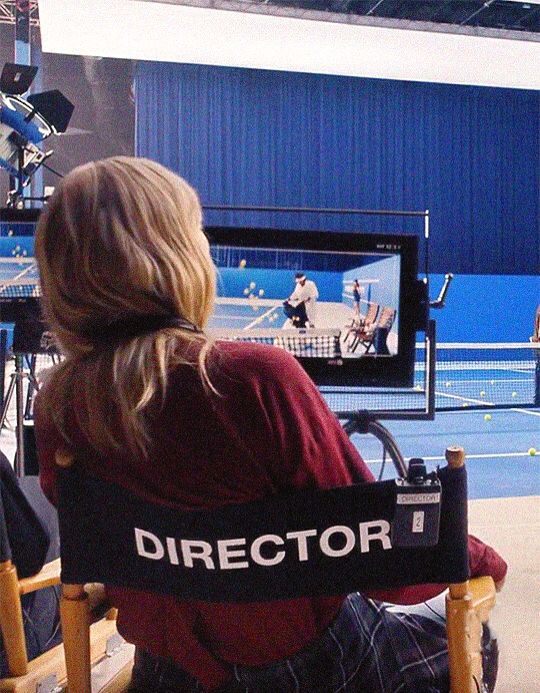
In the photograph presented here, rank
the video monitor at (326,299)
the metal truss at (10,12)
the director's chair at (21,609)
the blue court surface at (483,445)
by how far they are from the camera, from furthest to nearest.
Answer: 1. the metal truss at (10,12)
2. the blue court surface at (483,445)
3. the video monitor at (326,299)
4. the director's chair at (21,609)

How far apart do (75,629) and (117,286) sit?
1.69ft

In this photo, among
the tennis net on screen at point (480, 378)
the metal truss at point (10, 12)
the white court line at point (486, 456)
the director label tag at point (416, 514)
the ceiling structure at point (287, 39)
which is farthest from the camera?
the metal truss at point (10, 12)

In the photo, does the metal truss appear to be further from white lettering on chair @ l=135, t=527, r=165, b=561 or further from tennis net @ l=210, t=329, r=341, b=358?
white lettering on chair @ l=135, t=527, r=165, b=561

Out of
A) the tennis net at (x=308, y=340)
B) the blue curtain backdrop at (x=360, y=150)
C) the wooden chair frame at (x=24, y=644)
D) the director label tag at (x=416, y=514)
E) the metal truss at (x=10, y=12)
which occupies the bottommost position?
the wooden chair frame at (x=24, y=644)

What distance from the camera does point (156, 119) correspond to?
14.4 meters

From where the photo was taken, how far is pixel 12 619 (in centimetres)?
136

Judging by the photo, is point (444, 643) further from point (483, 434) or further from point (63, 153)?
point (63, 153)

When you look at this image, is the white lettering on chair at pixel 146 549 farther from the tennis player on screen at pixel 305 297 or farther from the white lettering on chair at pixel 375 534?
the tennis player on screen at pixel 305 297

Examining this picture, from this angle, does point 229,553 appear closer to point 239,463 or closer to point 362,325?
point 239,463

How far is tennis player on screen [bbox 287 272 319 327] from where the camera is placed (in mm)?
2660

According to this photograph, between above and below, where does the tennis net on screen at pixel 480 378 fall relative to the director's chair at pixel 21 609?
below

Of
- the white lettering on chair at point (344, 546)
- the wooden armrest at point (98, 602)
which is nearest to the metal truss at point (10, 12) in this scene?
the wooden armrest at point (98, 602)

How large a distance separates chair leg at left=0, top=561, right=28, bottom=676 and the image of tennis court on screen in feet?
4.54

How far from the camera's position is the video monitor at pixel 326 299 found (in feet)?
8.68
